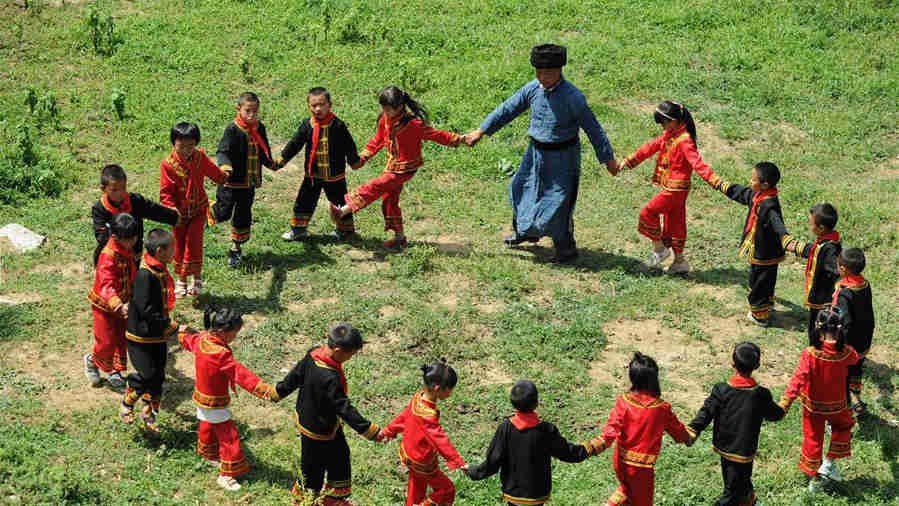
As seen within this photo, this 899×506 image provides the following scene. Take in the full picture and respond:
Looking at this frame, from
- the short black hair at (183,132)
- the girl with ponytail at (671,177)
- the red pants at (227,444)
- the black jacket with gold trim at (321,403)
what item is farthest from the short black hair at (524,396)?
the short black hair at (183,132)

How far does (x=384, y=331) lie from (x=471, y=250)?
198 centimetres

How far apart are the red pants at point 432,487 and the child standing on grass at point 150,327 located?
2146 millimetres

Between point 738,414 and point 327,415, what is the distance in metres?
2.71

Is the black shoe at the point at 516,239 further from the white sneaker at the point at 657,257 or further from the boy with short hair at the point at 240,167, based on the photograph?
the boy with short hair at the point at 240,167

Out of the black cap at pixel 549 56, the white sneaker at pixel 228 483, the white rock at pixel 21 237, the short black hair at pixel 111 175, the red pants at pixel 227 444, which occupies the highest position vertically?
the black cap at pixel 549 56

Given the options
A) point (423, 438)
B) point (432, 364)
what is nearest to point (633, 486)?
point (423, 438)

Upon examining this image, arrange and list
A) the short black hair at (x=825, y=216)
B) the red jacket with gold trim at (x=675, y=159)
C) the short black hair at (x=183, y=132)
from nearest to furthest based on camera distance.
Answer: the short black hair at (x=825, y=216)
the short black hair at (x=183, y=132)
the red jacket with gold trim at (x=675, y=159)

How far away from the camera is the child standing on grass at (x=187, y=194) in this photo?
972 cm

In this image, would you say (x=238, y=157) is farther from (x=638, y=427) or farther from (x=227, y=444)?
(x=638, y=427)

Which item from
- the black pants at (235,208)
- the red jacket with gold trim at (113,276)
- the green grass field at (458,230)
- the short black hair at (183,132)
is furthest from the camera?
the black pants at (235,208)

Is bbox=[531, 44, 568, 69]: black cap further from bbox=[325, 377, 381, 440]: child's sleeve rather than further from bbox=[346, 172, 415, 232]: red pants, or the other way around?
bbox=[325, 377, 381, 440]: child's sleeve

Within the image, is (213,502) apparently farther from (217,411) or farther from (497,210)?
(497,210)

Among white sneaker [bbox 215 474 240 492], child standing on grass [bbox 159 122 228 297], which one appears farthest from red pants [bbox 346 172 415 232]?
white sneaker [bbox 215 474 240 492]

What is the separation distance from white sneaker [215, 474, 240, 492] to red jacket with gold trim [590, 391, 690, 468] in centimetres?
259
